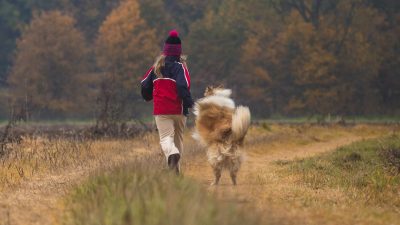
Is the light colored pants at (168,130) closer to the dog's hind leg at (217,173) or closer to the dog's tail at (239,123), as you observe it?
the dog's hind leg at (217,173)

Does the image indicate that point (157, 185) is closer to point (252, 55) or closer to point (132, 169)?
point (132, 169)

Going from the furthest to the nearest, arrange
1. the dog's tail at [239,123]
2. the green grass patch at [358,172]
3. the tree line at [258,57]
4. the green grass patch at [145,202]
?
the tree line at [258,57] → the dog's tail at [239,123] → the green grass patch at [358,172] → the green grass patch at [145,202]

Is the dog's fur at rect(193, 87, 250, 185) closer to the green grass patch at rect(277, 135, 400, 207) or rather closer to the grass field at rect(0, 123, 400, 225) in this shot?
the grass field at rect(0, 123, 400, 225)

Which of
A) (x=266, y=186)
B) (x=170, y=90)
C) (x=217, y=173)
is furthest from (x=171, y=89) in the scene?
(x=266, y=186)

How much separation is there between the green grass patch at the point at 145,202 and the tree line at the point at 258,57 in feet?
132

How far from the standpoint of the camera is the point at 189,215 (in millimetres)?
6449

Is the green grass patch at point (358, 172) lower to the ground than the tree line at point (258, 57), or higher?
lower

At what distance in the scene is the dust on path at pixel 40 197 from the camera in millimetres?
8875

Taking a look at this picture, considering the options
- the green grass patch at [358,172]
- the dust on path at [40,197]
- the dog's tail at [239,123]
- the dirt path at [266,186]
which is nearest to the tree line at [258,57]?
the dirt path at [266,186]

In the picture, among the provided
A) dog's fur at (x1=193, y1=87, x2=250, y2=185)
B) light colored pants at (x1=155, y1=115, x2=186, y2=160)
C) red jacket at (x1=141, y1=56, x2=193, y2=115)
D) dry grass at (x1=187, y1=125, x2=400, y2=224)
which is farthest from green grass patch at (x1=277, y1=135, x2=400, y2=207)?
red jacket at (x1=141, y1=56, x2=193, y2=115)

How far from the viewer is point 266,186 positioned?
465 inches

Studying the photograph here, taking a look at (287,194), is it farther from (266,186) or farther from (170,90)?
(170,90)

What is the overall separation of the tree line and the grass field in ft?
104

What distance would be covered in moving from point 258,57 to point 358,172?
130 feet
